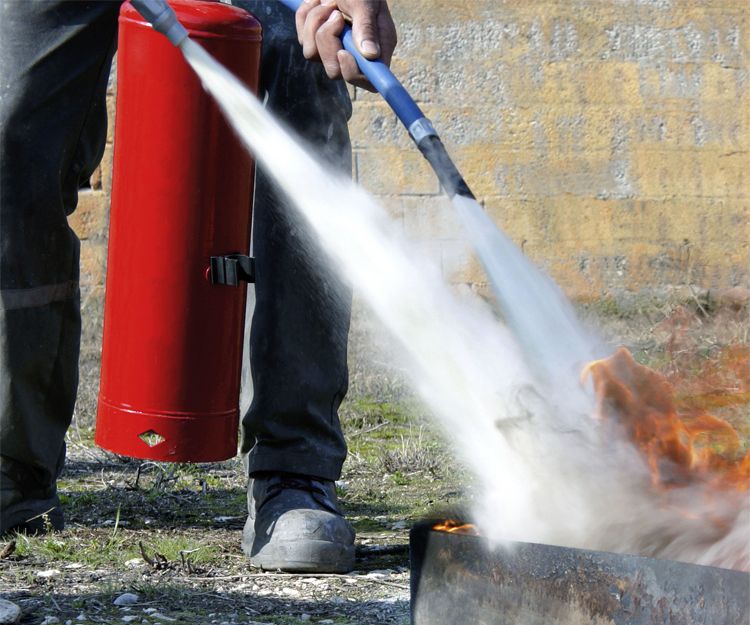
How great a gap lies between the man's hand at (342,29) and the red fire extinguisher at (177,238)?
24 centimetres

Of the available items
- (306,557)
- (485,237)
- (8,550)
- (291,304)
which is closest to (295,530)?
(306,557)

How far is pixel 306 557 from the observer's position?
294cm

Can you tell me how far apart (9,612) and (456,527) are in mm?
976

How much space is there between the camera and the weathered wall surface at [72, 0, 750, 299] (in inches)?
292

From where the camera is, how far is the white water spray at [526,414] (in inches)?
83.1

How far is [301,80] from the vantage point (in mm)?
3178

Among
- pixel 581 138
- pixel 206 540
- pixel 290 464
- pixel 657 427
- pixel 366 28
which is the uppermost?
pixel 581 138

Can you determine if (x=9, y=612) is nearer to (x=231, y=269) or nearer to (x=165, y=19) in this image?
(x=231, y=269)

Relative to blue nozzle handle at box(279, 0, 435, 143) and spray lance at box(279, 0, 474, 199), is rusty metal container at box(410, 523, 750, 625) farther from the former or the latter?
blue nozzle handle at box(279, 0, 435, 143)

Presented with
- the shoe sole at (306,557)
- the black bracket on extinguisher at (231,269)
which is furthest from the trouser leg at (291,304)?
the shoe sole at (306,557)

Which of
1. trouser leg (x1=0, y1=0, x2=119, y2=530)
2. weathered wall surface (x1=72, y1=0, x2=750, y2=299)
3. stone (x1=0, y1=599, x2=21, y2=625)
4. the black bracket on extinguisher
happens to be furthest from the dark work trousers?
weathered wall surface (x1=72, y1=0, x2=750, y2=299)

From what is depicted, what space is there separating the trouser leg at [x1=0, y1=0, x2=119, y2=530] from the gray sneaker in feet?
2.08

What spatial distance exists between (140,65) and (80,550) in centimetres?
127

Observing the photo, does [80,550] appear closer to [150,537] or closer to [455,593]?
[150,537]
